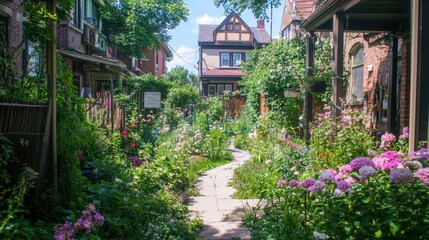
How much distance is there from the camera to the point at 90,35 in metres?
16.5

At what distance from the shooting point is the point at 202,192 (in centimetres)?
670

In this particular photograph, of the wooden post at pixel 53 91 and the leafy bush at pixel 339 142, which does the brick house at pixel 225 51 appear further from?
the wooden post at pixel 53 91

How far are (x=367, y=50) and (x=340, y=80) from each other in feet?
9.83

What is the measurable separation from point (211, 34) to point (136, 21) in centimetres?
1359

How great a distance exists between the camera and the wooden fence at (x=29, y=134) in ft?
12.2

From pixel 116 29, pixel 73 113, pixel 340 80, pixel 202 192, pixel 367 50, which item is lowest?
pixel 202 192

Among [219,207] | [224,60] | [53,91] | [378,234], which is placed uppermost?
[224,60]

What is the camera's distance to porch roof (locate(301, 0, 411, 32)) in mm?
6984

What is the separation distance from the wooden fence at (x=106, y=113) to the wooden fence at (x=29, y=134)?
4.23 metres

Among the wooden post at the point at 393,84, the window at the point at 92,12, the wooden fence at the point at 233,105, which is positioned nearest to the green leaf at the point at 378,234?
the wooden post at the point at 393,84

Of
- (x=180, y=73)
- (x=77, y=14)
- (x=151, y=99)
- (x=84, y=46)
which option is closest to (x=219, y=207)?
(x=151, y=99)

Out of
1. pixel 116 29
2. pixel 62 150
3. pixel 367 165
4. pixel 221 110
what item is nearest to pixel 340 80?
pixel 367 165

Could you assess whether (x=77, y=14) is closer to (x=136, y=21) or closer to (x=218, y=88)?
(x=136, y=21)

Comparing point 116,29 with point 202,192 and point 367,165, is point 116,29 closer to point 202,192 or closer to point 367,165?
point 202,192
